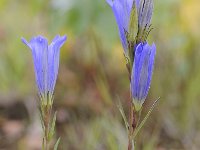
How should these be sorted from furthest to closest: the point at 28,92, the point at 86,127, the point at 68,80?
the point at 68,80
the point at 28,92
the point at 86,127

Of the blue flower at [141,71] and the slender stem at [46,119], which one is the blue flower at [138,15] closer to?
the blue flower at [141,71]

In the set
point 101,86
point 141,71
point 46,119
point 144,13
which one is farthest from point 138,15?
point 101,86

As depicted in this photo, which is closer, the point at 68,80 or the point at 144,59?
the point at 144,59

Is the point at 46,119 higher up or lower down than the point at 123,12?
lower down

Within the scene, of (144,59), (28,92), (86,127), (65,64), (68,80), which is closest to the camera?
(144,59)

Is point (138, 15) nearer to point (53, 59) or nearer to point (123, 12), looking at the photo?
point (123, 12)

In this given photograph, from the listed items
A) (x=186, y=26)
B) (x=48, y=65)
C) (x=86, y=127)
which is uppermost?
(x=186, y=26)

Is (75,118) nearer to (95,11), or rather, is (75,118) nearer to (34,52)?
(95,11)

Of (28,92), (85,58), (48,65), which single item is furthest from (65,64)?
(48,65)
